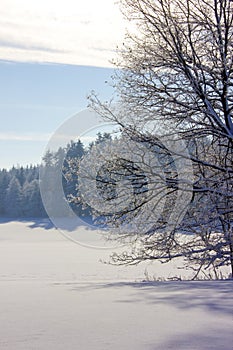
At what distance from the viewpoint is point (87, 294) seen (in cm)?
489

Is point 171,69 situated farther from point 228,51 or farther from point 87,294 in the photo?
point 87,294

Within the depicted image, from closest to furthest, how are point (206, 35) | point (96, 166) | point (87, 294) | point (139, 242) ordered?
point (87, 294)
point (206, 35)
point (96, 166)
point (139, 242)

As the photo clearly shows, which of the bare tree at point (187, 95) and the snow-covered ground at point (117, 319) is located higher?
the bare tree at point (187, 95)

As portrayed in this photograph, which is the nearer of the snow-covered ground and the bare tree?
the snow-covered ground

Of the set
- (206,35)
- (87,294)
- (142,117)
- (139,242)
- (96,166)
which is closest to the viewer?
(87,294)

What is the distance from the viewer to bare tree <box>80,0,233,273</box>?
9.34 m

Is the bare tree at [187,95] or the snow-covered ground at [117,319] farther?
the bare tree at [187,95]

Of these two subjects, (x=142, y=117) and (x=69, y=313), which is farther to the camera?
(x=142, y=117)

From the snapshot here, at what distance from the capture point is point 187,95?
9711mm

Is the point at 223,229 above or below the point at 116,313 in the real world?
above

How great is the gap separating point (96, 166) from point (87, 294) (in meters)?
6.24

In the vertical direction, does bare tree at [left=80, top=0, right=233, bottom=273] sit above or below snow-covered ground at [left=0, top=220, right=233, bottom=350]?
above

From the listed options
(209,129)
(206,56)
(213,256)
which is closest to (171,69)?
(206,56)

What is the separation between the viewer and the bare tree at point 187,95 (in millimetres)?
9344
